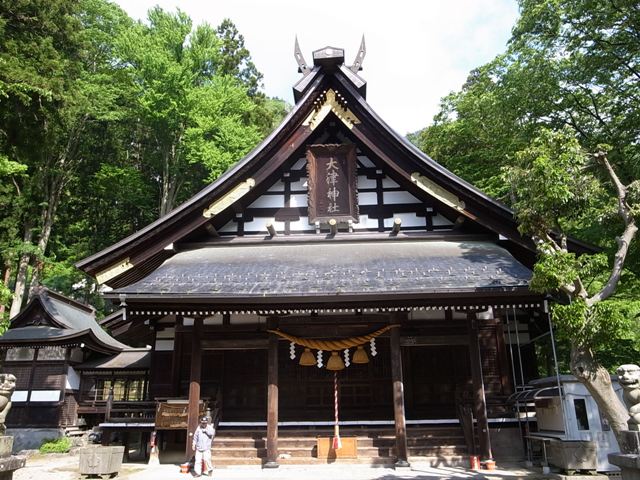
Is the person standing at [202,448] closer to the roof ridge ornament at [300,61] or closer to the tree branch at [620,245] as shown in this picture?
the tree branch at [620,245]

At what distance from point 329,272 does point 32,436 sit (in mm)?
16270

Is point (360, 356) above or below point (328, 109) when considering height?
below

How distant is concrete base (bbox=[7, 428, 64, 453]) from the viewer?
61.3 ft

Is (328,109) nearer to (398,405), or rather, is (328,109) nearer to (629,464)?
(398,405)

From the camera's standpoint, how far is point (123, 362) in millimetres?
19781

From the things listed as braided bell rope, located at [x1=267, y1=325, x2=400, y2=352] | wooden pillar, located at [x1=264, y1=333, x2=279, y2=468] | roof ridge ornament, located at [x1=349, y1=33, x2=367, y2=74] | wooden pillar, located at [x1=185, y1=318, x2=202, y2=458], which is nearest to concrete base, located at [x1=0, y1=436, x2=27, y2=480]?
wooden pillar, located at [x1=185, y1=318, x2=202, y2=458]

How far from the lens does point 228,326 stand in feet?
37.6

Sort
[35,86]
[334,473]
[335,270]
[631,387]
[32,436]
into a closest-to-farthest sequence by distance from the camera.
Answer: [631,387]
[334,473]
[335,270]
[35,86]
[32,436]

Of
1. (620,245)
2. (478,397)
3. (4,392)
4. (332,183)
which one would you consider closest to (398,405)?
(478,397)

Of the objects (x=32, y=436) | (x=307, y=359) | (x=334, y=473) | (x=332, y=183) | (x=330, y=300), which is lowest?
(x=32, y=436)

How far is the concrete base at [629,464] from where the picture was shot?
214 inches

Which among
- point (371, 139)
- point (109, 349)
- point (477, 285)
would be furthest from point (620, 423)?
point (109, 349)

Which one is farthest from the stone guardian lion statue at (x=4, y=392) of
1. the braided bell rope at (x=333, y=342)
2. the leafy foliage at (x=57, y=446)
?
the leafy foliage at (x=57, y=446)

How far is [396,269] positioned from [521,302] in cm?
263
